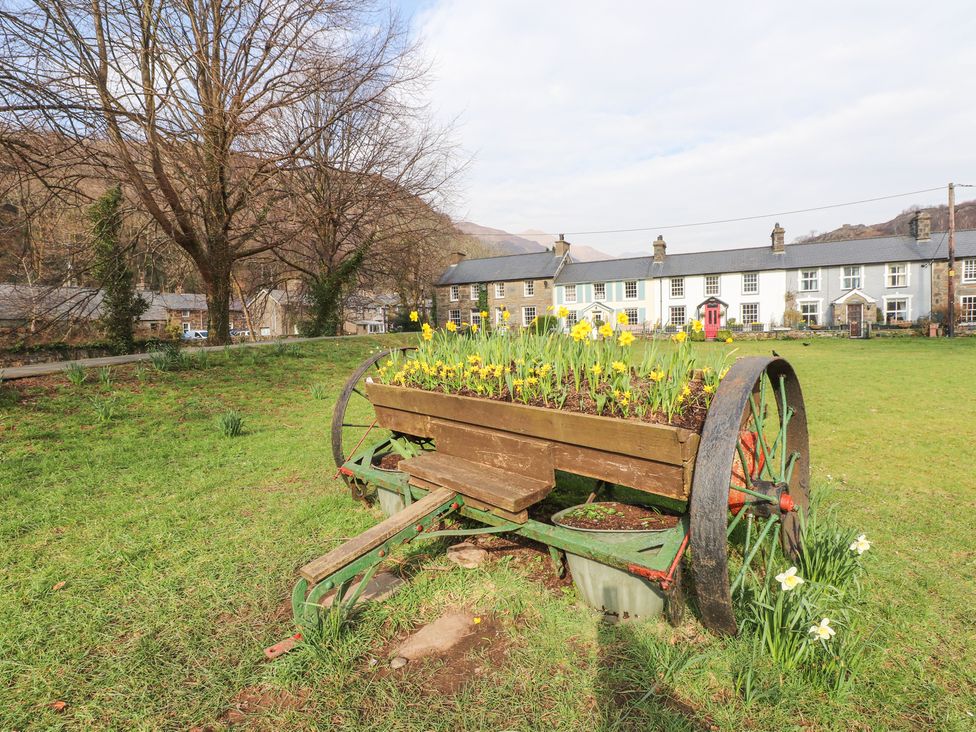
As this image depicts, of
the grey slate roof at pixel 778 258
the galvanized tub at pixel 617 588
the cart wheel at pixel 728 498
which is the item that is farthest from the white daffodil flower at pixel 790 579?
the grey slate roof at pixel 778 258

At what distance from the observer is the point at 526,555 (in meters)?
3.30

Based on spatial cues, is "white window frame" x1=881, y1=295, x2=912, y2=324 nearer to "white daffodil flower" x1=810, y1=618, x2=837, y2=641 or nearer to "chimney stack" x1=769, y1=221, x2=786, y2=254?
"chimney stack" x1=769, y1=221, x2=786, y2=254

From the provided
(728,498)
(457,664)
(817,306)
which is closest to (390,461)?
(457,664)

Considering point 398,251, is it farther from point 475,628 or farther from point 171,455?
point 475,628

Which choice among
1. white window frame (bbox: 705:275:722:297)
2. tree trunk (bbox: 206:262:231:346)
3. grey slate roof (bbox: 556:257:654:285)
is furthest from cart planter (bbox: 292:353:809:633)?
grey slate roof (bbox: 556:257:654:285)

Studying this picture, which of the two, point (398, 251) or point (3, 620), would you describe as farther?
point (398, 251)

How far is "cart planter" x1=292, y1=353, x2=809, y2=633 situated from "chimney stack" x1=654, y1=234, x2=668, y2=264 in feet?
134

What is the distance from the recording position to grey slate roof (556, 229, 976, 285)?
107ft

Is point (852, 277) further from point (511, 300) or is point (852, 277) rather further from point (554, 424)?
point (554, 424)

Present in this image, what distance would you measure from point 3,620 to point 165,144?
34.2 ft

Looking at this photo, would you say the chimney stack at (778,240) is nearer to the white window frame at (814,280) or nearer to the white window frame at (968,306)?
the white window frame at (814,280)

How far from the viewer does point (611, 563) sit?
228 cm

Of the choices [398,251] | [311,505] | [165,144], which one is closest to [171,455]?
[311,505]

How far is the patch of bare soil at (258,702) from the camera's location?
201cm
